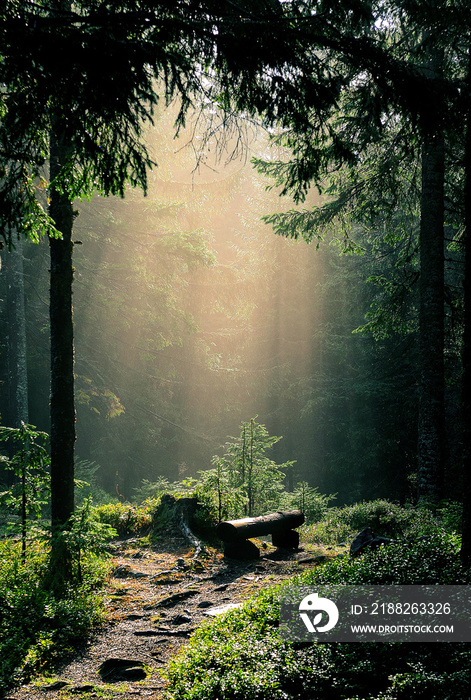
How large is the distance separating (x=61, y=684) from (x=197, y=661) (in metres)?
1.28

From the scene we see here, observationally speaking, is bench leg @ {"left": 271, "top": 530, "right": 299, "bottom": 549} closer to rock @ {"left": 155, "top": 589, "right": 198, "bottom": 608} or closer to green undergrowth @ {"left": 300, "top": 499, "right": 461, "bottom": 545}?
green undergrowth @ {"left": 300, "top": 499, "right": 461, "bottom": 545}

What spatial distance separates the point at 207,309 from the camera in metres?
21.0

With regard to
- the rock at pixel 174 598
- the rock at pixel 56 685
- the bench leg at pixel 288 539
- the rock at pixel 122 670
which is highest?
the rock at pixel 56 685

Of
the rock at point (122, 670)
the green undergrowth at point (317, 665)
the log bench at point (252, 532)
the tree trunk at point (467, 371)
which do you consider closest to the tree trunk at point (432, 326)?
the log bench at point (252, 532)

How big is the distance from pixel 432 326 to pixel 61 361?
8230 mm

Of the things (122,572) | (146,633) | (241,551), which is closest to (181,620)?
(146,633)

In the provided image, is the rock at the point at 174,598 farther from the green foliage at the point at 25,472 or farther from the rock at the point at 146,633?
the green foliage at the point at 25,472

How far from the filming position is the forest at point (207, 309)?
3561 millimetres

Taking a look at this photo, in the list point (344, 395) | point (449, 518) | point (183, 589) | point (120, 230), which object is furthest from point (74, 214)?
point (344, 395)

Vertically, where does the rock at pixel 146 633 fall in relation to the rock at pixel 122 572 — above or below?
above

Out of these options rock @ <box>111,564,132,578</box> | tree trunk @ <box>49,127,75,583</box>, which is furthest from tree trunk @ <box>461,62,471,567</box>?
tree trunk @ <box>49,127,75,583</box>

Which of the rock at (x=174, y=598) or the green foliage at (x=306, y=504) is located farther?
the green foliage at (x=306, y=504)

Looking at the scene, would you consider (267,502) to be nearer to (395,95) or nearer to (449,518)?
(449,518)

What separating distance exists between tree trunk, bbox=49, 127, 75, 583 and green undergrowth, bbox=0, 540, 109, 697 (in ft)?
2.76
